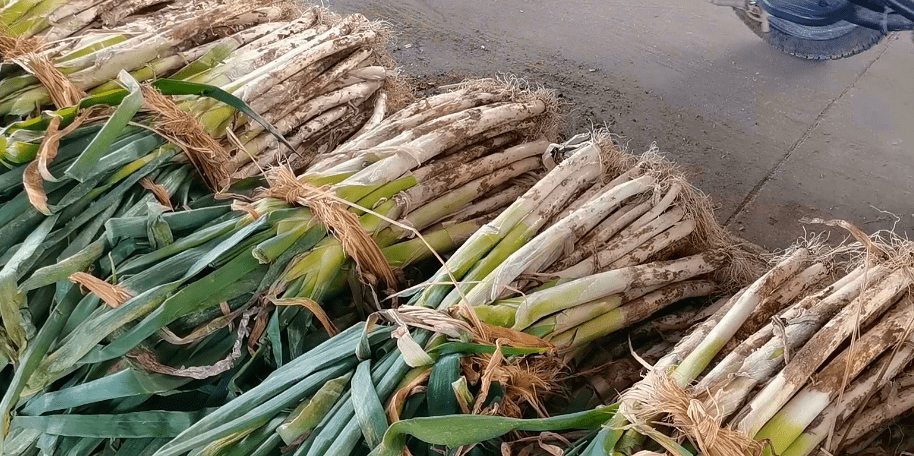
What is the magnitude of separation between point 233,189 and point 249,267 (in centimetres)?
31

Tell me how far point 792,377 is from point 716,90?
2.22m

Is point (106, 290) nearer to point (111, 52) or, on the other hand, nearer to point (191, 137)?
point (191, 137)

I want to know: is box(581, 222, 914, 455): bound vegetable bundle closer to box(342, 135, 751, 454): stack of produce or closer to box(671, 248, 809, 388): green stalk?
box(671, 248, 809, 388): green stalk

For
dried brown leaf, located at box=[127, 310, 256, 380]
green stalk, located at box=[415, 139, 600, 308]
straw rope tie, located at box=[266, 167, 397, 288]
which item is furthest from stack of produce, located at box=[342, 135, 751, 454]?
dried brown leaf, located at box=[127, 310, 256, 380]

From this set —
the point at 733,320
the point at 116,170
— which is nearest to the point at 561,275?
the point at 733,320

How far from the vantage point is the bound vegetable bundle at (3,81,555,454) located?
3.66ft

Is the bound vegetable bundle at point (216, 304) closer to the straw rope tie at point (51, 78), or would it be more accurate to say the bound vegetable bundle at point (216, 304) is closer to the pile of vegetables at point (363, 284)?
the pile of vegetables at point (363, 284)

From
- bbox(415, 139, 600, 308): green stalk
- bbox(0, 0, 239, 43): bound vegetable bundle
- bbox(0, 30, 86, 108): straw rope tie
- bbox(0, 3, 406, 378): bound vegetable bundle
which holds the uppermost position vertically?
bbox(0, 0, 239, 43): bound vegetable bundle

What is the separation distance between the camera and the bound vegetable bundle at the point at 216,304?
1.12 meters

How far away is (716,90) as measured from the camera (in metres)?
2.88

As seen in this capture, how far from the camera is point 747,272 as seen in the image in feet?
4.81

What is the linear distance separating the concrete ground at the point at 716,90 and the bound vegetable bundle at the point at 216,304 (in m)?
1.55

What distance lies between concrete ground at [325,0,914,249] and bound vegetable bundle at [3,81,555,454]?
1.55 m

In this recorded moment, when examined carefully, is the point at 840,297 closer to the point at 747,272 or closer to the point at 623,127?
the point at 747,272
